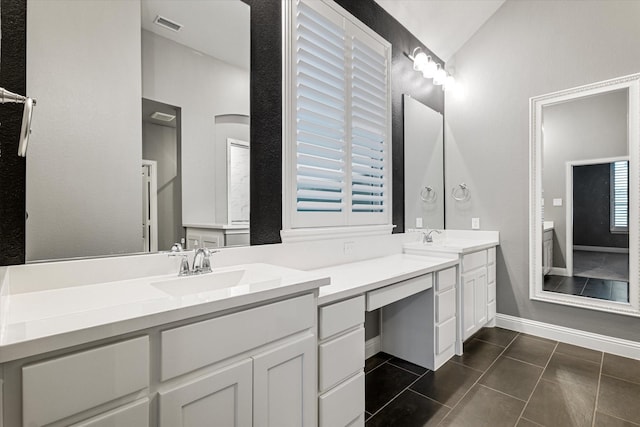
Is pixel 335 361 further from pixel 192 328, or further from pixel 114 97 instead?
pixel 114 97

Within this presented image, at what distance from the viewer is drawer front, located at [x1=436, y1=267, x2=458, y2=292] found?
221cm

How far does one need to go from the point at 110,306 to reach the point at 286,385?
66 cm

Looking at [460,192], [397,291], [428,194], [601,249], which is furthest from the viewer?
[460,192]

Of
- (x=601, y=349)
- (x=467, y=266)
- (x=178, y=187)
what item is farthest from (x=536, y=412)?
(x=178, y=187)

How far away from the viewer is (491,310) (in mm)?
3016

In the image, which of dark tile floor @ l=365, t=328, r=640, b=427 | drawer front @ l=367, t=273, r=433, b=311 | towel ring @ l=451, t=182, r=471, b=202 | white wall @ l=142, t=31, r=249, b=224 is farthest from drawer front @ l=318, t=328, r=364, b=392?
towel ring @ l=451, t=182, r=471, b=202

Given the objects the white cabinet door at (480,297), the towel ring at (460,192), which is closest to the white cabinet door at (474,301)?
the white cabinet door at (480,297)

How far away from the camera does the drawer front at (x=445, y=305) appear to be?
2.20 metres

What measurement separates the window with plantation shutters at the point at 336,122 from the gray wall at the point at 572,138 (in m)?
1.60

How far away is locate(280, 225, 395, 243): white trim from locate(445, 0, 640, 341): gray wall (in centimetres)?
136

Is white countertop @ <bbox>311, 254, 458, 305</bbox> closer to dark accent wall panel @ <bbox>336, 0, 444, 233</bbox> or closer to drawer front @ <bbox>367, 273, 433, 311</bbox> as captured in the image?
drawer front @ <bbox>367, 273, 433, 311</bbox>

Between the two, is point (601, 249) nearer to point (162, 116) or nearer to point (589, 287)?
point (589, 287)

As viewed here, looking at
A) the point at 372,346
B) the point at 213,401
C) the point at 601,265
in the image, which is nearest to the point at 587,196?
the point at 601,265

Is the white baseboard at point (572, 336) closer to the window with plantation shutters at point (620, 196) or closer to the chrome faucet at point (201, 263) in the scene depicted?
the window with plantation shutters at point (620, 196)
